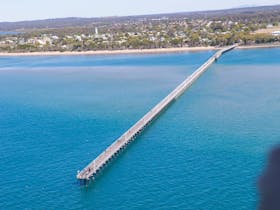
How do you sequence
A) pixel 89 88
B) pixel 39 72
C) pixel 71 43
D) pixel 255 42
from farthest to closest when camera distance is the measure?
pixel 71 43
pixel 255 42
pixel 39 72
pixel 89 88

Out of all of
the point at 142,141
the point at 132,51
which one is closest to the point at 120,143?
the point at 142,141

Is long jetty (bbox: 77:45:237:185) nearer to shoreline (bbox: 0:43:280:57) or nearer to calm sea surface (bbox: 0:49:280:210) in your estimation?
calm sea surface (bbox: 0:49:280:210)

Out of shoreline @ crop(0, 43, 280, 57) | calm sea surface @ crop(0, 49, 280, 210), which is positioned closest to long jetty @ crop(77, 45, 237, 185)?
calm sea surface @ crop(0, 49, 280, 210)

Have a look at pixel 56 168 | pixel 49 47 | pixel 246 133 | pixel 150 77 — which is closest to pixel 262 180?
pixel 246 133

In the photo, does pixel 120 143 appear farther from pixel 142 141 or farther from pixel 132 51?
pixel 132 51

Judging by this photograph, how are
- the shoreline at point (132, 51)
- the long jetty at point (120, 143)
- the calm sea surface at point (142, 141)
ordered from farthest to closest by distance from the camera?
the shoreline at point (132, 51)
the long jetty at point (120, 143)
the calm sea surface at point (142, 141)

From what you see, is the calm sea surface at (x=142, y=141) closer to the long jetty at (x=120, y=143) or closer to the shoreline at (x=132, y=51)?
the long jetty at (x=120, y=143)

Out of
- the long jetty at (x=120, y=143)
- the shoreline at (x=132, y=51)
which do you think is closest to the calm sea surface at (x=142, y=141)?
the long jetty at (x=120, y=143)

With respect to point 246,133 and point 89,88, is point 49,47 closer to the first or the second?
point 89,88
